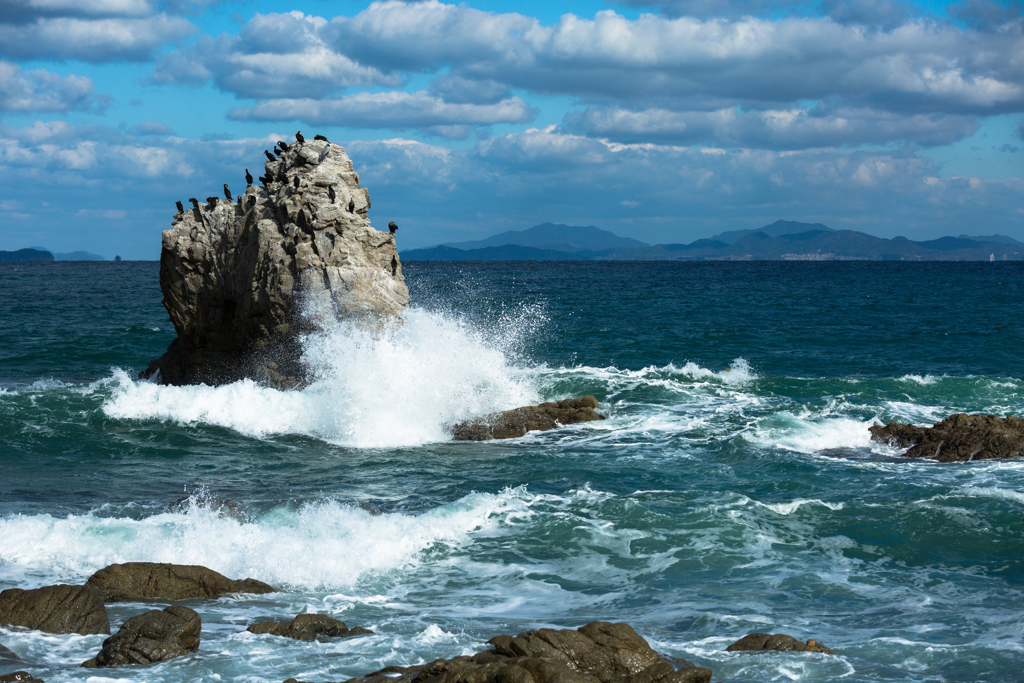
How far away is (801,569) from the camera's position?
889 cm

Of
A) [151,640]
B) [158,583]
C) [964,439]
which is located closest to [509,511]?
[158,583]

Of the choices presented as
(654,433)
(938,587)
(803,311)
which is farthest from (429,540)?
(803,311)

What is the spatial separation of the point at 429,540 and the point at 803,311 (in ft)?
122

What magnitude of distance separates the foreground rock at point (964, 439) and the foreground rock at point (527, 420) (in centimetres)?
554

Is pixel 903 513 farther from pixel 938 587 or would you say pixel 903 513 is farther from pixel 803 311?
pixel 803 311

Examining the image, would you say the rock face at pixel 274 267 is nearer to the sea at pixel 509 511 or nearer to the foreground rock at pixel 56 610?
the sea at pixel 509 511

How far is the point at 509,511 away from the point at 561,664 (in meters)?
5.46

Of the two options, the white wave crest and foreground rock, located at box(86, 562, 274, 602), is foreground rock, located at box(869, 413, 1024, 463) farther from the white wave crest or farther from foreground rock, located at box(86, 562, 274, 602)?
foreground rock, located at box(86, 562, 274, 602)

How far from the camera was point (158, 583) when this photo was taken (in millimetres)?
8055

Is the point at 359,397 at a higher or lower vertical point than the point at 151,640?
higher

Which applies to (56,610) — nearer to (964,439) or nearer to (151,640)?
(151,640)

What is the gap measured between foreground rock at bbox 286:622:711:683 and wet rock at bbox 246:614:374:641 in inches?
47.8

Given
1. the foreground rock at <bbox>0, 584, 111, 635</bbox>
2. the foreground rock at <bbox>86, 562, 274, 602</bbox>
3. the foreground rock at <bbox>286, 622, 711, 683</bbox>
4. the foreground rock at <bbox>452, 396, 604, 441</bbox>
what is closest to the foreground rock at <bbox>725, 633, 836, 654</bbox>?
the foreground rock at <bbox>286, 622, 711, 683</bbox>

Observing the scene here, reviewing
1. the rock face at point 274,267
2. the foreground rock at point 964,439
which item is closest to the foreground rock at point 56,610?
the rock face at point 274,267
